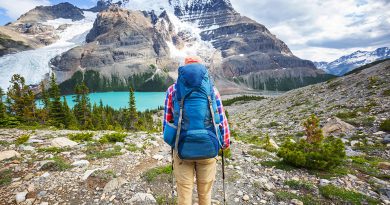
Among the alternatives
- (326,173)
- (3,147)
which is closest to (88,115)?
(3,147)

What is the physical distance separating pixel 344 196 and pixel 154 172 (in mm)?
6169

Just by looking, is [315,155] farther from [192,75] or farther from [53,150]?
[53,150]

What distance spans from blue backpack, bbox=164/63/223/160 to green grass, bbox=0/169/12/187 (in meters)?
6.80

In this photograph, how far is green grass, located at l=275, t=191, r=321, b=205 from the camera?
284 inches

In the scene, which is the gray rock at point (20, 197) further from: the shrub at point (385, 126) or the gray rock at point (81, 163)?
the shrub at point (385, 126)

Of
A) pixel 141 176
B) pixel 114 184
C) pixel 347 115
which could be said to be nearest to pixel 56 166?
pixel 114 184

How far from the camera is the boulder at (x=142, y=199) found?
7.15 meters

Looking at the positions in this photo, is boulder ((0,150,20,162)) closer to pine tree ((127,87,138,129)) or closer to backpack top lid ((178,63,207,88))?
backpack top lid ((178,63,207,88))

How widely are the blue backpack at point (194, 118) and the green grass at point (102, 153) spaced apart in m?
6.94

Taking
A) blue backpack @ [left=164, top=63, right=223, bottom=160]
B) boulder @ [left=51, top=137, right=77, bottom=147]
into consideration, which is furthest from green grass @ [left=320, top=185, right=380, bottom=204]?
boulder @ [left=51, top=137, right=77, bottom=147]

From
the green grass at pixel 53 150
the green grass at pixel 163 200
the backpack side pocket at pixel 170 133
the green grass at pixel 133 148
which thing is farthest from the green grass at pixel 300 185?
the green grass at pixel 53 150

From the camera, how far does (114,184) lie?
8039mm

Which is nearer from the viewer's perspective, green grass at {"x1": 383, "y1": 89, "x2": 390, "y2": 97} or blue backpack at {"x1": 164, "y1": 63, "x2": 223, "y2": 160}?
blue backpack at {"x1": 164, "y1": 63, "x2": 223, "y2": 160}

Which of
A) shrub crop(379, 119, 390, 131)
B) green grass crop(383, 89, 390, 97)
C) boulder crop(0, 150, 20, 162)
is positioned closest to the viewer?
boulder crop(0, 150, 20, 162)
